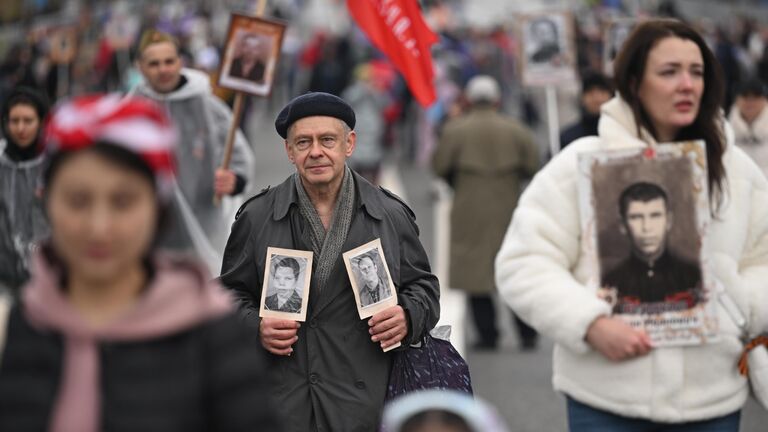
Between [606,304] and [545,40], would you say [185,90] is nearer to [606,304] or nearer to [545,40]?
[606,304]

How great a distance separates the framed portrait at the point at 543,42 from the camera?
13164 mm

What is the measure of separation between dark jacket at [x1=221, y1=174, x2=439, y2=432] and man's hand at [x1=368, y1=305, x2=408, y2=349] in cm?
5

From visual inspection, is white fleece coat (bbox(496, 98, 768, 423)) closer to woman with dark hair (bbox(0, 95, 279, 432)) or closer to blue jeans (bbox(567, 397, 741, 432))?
blue jeans (bbox(567, 397, 741, 432))

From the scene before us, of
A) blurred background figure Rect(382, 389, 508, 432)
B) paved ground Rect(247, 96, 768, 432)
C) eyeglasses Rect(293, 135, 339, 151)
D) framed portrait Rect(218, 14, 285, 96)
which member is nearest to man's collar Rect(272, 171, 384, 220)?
eyeglasses Rect(293, 135, 339, 151)

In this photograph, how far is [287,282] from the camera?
17.2ft

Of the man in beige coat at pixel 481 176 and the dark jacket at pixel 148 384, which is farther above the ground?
the dark jacket at pixel 148 384

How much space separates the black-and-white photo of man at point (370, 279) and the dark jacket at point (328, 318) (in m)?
0.09

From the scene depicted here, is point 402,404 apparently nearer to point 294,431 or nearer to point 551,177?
point 551,177

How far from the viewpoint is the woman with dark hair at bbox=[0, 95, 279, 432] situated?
283cm

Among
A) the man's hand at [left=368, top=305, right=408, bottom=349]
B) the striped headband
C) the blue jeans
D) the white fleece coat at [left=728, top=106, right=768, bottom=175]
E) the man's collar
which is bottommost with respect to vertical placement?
the blue jeans

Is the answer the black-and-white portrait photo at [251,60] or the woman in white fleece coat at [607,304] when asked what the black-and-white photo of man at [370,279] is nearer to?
the woman in white fleece coat at [607,304]

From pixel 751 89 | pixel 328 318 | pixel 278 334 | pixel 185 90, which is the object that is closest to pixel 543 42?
pixel 751 89

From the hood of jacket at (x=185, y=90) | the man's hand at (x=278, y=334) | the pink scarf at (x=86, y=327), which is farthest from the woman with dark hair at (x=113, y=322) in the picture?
the hood of jacket at (x=185, y=90)

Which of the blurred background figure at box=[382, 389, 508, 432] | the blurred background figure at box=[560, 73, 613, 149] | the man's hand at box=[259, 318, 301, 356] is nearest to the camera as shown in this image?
the blurred background figure at box=[382, 389, 508, 432]
